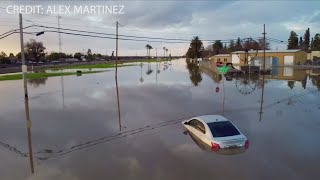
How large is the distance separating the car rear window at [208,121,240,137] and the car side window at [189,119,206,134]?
53 cm

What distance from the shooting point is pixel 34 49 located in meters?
144

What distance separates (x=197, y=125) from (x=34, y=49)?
464 ft

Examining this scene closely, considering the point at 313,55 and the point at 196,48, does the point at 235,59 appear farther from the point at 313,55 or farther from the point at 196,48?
the point at 196,48

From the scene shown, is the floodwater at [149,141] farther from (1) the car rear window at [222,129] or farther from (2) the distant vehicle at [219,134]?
(1) the car rear window at [222,129]

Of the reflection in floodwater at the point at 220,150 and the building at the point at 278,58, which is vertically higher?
the building at the point at 278,58

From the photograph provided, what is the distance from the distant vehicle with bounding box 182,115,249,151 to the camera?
46.6 ft

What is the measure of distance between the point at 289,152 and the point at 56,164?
9.75 m

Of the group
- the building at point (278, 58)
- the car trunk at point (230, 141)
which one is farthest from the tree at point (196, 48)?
the car trunk at point (230, 141)

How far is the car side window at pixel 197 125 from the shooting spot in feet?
51.4

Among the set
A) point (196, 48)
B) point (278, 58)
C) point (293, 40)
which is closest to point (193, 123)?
point (278, 58)

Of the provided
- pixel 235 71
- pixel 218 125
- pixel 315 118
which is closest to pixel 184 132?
pixel 218 125

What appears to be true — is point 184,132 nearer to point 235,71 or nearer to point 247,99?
point 247,99

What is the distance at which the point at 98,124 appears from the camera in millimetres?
19891

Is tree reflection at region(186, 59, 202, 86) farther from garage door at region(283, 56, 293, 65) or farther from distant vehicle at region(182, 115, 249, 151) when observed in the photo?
distant vehicle at region(182, 115, 249, 151)
